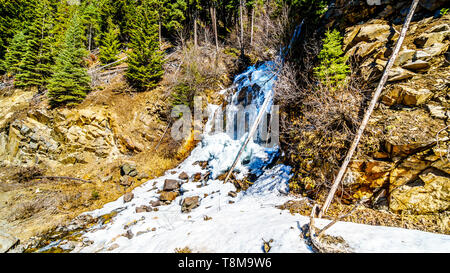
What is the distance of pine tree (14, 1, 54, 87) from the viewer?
1342cm

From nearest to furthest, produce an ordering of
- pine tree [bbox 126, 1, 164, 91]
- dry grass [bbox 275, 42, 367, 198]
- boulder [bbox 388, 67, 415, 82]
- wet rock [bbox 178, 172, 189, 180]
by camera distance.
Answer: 1. boulder [bbox 388, 67, 415, 82]
2. dry grass [bbox 275, 42, 367, 198]
3. wet rock [bbox 178, 172, 189, 180]
4. pine tree [bbox 126, 1, 164, 91]

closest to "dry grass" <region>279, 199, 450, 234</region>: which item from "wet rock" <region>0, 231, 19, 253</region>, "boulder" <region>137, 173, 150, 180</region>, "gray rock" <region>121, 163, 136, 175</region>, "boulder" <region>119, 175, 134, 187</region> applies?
"boulder" <region>137, 173, 150, 180</region>

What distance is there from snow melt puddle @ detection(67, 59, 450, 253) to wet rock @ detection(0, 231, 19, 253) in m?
2.26

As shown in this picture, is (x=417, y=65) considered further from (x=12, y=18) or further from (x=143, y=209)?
(x=12, y=18)

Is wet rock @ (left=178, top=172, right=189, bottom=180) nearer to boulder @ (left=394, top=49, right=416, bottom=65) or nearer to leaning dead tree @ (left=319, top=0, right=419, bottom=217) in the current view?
leaning dead tree @ (left=319, top=0, right=419, bottom=217)

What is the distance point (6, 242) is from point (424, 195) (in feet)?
42.7

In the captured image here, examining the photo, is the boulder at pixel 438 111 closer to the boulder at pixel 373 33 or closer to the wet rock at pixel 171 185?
the boulder at pixel 373 33

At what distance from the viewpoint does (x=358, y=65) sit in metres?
6.05

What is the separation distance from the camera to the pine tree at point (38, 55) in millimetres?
13422

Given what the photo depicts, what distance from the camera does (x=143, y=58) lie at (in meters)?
13.1

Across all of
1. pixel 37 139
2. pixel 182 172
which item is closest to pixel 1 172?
pixel 37 139

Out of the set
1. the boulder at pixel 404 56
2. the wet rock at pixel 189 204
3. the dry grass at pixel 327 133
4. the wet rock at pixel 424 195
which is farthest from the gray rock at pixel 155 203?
the boulder at pixel 404 56

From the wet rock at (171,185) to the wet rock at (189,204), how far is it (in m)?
1.71
